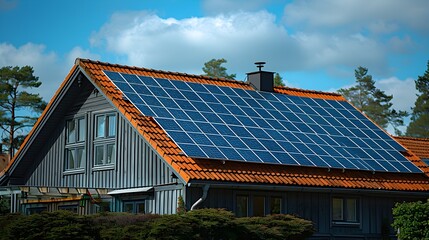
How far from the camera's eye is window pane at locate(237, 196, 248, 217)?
2909 centimetres

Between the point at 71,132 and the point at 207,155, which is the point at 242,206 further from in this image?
the point at 71,132

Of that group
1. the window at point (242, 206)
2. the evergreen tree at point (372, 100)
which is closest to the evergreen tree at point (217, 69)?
the evergreen tree at point (372, 100)

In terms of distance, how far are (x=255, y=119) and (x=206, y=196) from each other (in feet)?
18.7

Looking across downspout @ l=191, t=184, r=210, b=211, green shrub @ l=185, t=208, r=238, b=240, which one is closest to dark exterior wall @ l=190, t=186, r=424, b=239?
downspout @ l=191, t=184, r=210, b=211

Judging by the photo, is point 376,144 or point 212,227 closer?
point 212,227

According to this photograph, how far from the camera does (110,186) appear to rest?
102ft

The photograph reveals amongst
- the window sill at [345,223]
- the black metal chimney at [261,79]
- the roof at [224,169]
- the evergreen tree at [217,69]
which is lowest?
the window sill at [345,223]

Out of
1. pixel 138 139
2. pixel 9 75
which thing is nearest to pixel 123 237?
pixel 138 139

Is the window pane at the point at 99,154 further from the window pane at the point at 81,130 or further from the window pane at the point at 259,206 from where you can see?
the window pane at the point at 259,206

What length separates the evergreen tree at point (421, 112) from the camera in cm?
7900

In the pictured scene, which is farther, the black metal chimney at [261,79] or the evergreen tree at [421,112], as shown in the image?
the evergreen tree at [421,112]

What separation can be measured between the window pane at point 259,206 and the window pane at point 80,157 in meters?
7.60

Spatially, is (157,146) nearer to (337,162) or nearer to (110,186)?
(110,186)

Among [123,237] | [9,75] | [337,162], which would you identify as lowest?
[123,237]
